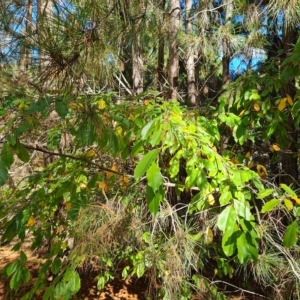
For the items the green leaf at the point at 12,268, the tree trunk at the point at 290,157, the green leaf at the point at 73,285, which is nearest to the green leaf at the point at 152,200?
the green leaf at the point at 73,285

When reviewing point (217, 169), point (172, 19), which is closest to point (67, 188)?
point (217, 169)

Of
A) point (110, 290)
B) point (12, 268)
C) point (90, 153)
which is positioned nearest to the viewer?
point (12, 268)

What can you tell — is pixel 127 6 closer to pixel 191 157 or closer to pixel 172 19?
pixel 191 157

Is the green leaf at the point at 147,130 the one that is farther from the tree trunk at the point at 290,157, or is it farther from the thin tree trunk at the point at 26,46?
the tree trunk at the point at 290,157

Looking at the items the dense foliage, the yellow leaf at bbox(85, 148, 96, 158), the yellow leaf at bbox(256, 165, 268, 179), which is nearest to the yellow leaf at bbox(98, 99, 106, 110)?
the dense foliage

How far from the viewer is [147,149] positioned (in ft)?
5.53

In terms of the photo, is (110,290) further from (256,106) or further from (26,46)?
(26,46)

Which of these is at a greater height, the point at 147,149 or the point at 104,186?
the point at 147,149

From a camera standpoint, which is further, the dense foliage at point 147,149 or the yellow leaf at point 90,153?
the yellow leaf at point 90,153

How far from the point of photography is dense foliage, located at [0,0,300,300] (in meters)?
1.09

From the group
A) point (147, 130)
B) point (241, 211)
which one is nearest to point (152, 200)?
point (147, 130)

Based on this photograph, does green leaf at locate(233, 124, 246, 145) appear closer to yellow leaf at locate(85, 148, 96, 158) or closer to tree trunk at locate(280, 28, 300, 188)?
tree trunk at locate(280, 28, 300, 188)

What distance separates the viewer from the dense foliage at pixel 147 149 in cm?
109

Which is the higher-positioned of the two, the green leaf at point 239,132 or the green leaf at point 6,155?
the green leaf at point 239,132
